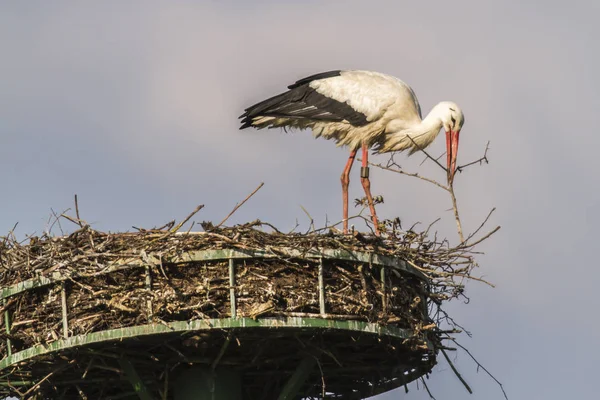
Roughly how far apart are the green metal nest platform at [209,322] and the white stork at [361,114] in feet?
11.0

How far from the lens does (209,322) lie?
10.8 m

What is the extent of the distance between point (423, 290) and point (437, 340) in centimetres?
59

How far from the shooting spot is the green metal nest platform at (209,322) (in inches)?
430

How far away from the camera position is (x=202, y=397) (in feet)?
39.7

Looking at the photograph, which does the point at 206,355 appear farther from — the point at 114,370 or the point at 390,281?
the point at 390,281

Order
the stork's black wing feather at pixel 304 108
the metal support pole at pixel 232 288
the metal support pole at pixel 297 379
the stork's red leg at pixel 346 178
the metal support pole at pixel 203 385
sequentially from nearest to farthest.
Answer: the metal support pole at pixel 232 288 < the metal support pole at pixel 297 379 < the metal support pole at pixel 203 385 < the stork's black wing feather at pixel 304 108 < the stork's red leg at pixel 346 178

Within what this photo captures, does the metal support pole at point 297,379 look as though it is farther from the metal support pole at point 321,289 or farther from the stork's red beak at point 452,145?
the stork's red beak at point 452,145

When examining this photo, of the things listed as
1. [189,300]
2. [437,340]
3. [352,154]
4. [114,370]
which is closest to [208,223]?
[189,300]

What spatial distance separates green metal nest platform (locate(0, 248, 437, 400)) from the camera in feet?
35.8

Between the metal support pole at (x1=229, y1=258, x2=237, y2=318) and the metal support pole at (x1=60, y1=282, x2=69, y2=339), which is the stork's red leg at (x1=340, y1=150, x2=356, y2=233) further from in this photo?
the metal support pole at (x1=60, y1=282, x2=69, y2=339)

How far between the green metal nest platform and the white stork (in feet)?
11.0

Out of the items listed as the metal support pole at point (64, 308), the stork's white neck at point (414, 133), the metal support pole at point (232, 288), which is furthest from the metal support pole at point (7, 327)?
the stork's white neck at point (414, 133)

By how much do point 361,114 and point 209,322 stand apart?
5.07 m

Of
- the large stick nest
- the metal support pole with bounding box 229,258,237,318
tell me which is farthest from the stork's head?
the metal support pole with bounding box 229,258,237,318
